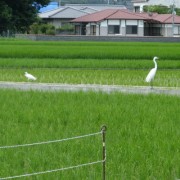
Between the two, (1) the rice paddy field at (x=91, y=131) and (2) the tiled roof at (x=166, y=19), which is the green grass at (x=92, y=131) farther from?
(2) the tiled roof at (x=166, y=19)

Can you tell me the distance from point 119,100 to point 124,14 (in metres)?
38.3

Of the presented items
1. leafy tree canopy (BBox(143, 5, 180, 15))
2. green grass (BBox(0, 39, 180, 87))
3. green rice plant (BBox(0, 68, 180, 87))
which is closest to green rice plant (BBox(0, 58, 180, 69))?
green grass (BBox(0, 39, 180, 87))

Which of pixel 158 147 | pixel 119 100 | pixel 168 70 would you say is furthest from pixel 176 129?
pixel 168 70

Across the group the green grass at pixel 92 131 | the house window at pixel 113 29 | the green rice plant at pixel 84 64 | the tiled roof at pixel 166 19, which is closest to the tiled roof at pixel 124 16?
the house window at pixel 113 29

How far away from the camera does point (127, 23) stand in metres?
49.2

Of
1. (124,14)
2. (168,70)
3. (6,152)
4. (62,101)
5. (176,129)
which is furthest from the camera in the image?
(124,14)

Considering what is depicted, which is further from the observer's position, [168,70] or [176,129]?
[168,70]

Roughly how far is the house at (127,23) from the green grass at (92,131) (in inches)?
1480

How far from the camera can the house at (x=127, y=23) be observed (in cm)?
4853

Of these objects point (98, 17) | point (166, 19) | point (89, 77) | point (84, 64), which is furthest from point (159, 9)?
point (89, 77)

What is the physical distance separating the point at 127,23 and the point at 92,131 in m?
42.1

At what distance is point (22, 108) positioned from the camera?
9547 mm

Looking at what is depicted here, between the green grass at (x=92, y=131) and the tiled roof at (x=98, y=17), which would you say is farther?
the tiled roof at (x=98, y=17)

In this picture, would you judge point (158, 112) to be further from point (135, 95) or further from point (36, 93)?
point (36, 93)
